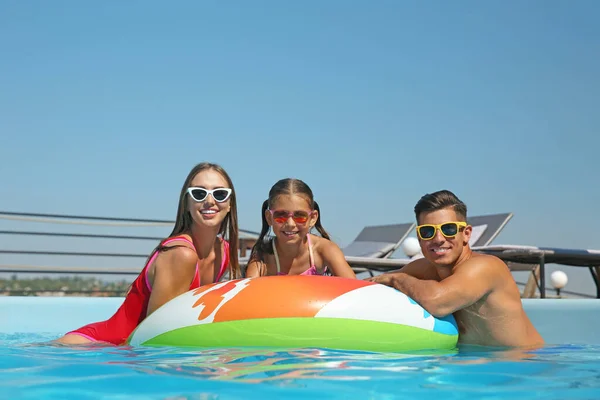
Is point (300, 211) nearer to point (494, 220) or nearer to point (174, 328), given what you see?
point (174, 328)

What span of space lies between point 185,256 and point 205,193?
38 cm

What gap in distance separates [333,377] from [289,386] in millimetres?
224

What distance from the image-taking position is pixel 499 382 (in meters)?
2.28

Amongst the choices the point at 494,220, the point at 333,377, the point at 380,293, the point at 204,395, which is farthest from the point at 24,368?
the point at 494,220

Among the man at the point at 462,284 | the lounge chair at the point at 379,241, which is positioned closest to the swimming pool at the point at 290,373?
the man at the point at 462,284

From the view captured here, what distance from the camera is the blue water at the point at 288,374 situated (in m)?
2.00

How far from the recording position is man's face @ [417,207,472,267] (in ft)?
10.6

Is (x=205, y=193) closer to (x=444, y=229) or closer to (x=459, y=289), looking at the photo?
(x=444, y=229)

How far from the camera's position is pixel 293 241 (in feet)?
12.8

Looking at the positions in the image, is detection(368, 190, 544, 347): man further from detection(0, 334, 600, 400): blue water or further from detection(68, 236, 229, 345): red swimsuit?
detection(68, 236, 229, 345): red swimsuit

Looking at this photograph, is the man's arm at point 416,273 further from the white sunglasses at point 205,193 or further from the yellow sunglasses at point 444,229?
the white sunglasses at point 205,193

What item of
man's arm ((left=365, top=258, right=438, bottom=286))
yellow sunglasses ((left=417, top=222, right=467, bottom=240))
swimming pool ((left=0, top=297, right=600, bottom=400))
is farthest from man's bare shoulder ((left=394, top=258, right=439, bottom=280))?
swimming pool ((left=0, top=297, right=600, bottom=400))

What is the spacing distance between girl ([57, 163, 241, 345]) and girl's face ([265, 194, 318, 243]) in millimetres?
243

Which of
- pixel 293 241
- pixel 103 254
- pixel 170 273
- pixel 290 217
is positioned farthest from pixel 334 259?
pixel 103 254
